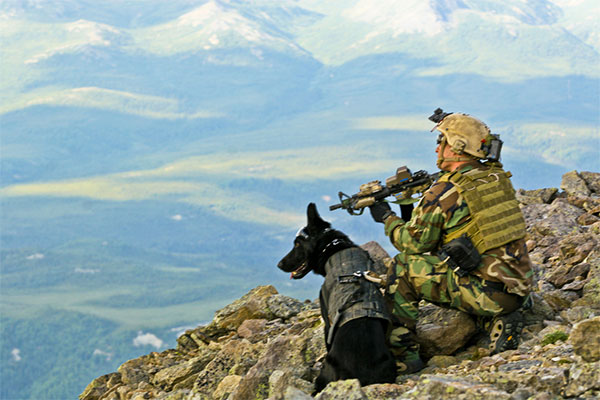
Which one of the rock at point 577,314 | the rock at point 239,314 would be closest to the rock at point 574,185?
the rock at point 239,314

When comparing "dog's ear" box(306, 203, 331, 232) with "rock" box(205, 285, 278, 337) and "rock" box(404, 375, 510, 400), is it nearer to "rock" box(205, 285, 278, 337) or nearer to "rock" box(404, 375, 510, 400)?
"rock" box(404, 375, 510, 400)

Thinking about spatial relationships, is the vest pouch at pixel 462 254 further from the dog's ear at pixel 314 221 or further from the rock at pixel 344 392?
the rock at pixel 344 392

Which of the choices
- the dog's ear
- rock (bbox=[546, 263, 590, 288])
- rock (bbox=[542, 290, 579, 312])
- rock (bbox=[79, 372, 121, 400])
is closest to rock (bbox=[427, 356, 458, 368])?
rock (bbox=[542, 290, 579, 312])

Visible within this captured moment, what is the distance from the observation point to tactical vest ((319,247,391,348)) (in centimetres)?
670

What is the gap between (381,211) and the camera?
25.1ft

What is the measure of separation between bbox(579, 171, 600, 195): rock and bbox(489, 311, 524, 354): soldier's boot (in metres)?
10.2

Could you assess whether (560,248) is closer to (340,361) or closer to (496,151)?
(496,151)

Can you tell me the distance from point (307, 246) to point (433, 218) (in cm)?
183

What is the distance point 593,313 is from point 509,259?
4.97 ft

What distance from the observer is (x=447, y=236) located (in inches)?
278

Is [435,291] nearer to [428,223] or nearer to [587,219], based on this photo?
[428,223]

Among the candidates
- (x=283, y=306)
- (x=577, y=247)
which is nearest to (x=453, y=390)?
(x=577, y=247)

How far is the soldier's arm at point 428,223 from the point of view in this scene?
692 cm

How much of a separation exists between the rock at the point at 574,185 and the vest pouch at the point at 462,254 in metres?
9.88
